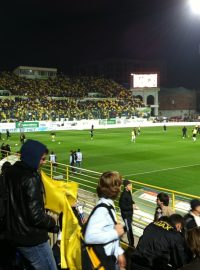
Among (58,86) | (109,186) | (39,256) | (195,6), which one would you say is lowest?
(39,256)

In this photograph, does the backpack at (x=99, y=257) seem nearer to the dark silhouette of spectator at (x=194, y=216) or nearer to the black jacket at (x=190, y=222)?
the black jacket at (x=190, y=222)

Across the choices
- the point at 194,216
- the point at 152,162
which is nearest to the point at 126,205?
the point at 194,216

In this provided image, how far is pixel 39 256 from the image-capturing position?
386 cm

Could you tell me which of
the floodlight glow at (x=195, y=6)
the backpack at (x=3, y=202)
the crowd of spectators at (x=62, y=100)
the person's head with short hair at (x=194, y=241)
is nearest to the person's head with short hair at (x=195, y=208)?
the person's head with short hair at (x=194, y=241)

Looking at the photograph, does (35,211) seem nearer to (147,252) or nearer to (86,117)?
(147,252)

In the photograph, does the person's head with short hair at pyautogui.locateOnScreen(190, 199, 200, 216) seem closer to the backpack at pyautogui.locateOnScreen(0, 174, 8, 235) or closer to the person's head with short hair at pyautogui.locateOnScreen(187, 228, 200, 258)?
the person's head with short hair at pyautogui.locateOnScreen(187, 228, 200, 258)

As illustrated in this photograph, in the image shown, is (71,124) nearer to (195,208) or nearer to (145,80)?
(145,80)

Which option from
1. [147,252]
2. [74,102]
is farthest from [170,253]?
[74,102]

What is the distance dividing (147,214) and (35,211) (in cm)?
805

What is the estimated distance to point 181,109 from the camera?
107000mm

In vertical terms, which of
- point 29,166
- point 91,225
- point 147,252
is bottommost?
point 147,252

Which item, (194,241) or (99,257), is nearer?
(99,257)

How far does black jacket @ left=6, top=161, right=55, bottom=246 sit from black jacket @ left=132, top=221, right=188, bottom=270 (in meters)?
1.34

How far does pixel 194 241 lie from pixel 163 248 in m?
0.69
